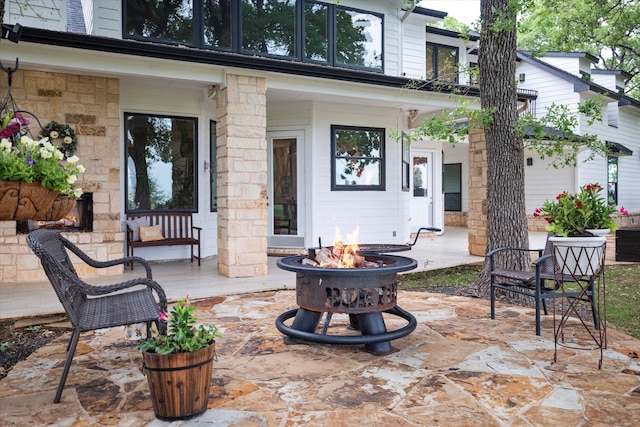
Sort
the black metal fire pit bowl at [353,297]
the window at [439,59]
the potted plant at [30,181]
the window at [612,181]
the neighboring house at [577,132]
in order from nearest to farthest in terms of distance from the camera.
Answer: the potted plant at [30,181]
the black metal fire pit bowl at [353,297]
the window at [439,59]
the neighboring house at [577,132]
the window at [612,181]

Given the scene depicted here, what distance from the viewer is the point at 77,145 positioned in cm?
694

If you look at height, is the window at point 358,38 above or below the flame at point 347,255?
above

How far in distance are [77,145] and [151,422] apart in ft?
17.9

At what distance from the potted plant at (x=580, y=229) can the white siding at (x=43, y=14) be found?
662cm

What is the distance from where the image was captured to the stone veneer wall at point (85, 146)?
21.4ft

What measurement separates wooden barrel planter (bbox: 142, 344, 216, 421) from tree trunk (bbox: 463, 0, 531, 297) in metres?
4.29

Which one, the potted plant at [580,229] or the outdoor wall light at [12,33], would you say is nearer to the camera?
the potted plant at [580,229]

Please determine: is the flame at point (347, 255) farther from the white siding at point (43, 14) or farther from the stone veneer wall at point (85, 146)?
the white siding at point (43, 14)

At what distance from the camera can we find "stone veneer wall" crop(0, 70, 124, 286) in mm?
6523

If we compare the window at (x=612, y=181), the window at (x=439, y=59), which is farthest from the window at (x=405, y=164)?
the window at (x=612, y=181)

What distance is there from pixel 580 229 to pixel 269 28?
6.55 meters

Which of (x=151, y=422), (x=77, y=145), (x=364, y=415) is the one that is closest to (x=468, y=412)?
(x=364, y=415)

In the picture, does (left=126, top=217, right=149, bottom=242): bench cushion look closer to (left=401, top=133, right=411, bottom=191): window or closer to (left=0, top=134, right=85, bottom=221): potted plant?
(left=401, top=133, right=411, bottom=191): window

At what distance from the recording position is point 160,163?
8492 millimetres
